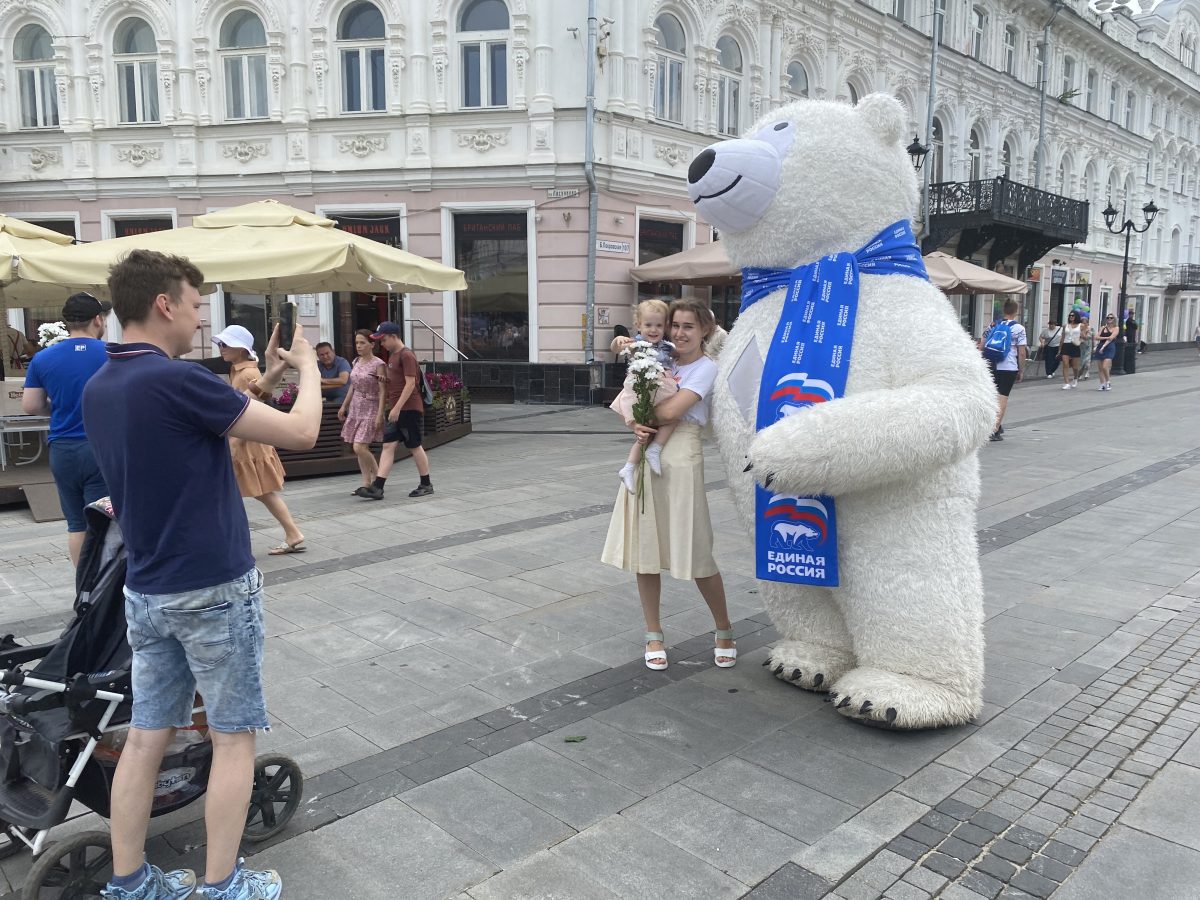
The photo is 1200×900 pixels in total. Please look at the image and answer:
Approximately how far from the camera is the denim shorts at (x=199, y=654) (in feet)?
7.77

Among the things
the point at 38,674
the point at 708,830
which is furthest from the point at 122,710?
the point at 708,830

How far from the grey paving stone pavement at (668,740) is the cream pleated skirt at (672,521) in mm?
568

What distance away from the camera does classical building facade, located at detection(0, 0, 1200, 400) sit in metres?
15.3

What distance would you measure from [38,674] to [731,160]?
9.86 feet

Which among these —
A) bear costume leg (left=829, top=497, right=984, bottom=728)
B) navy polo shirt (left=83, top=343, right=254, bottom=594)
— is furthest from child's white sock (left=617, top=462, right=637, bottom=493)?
navy polo shirt (left=83, top=343, right=254, bottom=594)

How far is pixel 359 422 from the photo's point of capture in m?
8.49

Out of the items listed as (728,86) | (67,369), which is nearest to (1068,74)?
(728,86)

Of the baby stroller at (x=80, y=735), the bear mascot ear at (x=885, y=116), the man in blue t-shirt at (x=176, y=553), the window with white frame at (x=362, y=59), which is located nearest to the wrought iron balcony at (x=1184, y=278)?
the window with white frame at (x=362, y=59)

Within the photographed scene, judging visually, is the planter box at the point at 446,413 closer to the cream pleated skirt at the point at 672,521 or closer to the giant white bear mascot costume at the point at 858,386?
the cream pleated skirt at the point at 672,521

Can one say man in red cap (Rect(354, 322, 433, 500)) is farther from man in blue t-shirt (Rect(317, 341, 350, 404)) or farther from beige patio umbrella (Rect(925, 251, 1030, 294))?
beige patio umbrella (Rect(925, 251, 1030, 294))

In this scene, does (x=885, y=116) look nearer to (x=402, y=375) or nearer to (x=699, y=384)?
(x=699, y=384)

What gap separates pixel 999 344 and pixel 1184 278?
111ft

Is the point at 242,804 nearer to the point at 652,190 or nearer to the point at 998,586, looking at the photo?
the point at 998,586

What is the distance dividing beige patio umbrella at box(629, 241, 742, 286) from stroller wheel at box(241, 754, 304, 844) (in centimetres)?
1173
